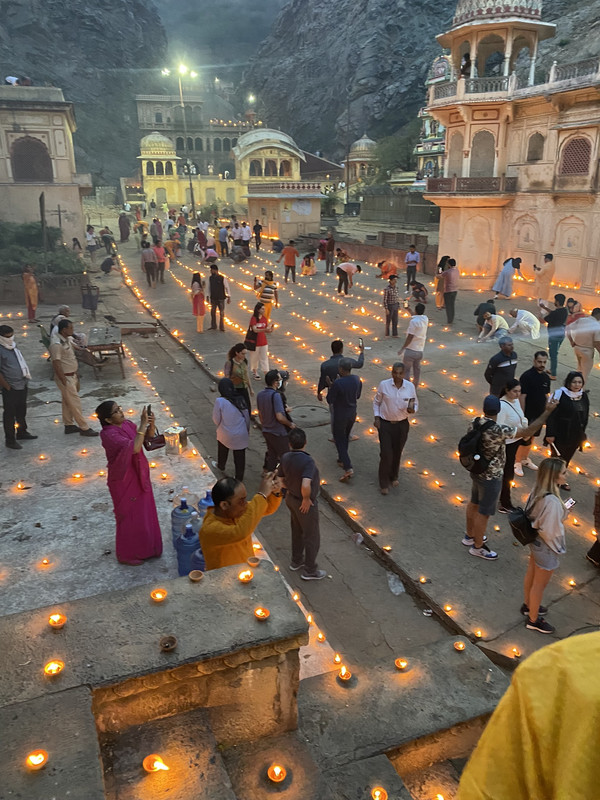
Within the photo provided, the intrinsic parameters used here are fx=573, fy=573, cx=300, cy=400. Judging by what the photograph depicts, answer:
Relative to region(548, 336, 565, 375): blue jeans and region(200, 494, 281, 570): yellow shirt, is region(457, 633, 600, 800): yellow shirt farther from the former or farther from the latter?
region(548, 336, 565, 375): blue jeans

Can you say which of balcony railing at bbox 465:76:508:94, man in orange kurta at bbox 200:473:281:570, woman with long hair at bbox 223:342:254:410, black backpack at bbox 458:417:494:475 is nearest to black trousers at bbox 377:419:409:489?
black backpack at bbox 458:417:494:475

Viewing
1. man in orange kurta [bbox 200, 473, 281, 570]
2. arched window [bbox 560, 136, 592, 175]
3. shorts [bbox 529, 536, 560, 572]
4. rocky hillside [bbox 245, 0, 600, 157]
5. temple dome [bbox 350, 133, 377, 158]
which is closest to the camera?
man in orange kurta [bbox 200, 473, 281, 570]

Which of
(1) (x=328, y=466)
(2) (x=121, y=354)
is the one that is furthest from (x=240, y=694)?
(2) (x=121, y=354)

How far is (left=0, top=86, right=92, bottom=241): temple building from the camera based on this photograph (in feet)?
97.1

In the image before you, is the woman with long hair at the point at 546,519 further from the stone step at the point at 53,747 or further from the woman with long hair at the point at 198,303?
the woman with long hair at the point at 198,303

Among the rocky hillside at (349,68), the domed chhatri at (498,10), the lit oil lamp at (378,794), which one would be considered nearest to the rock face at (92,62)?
the rocky hillside at (349,68)

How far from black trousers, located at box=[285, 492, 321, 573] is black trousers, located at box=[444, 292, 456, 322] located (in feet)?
39.2

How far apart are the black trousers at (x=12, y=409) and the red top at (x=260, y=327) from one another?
166 inches

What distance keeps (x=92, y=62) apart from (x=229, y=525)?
Result: 9115 cm

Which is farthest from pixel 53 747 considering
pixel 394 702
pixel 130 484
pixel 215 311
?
pixel 215 311

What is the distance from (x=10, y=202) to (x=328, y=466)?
29306 mm

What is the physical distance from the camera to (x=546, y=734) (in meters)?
1.08

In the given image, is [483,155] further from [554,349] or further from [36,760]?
[36,760]

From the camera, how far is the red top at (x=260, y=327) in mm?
10844
